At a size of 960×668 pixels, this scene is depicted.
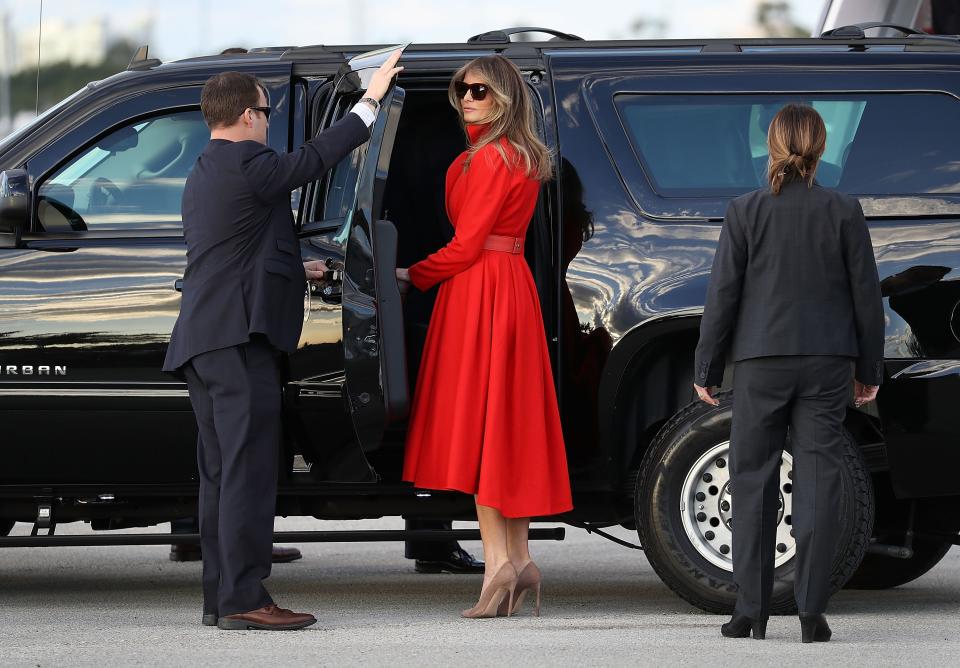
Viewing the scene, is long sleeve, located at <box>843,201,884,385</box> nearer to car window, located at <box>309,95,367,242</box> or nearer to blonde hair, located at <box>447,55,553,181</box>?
blonde hair, located at <box>447,55,553,181</box>

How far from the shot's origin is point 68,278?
5.52 metres

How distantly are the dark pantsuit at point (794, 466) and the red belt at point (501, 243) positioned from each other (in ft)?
3.07

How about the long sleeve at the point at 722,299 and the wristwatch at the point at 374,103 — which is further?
the wristwatch at the point at 374,103

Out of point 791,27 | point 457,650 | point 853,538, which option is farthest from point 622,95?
point 791,27

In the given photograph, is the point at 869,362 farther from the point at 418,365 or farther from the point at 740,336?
the point at 418,365

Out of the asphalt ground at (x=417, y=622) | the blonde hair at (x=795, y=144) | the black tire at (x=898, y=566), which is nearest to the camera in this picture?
the asphalt ground at (x=417, y=622)

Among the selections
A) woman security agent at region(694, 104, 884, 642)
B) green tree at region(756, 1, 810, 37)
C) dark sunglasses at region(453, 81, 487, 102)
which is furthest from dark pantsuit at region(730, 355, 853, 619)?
green tree at region(756, 1, 810, 37)

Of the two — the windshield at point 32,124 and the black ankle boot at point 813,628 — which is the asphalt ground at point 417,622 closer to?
the black ankle boot at point 813,628

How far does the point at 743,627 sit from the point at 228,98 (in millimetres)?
2357

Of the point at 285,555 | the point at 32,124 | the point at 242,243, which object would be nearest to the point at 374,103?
the point at 242,243

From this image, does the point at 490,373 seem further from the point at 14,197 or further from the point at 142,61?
the point at 142,61

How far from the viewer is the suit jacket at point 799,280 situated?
4.91m

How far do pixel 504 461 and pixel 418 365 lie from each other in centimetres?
71

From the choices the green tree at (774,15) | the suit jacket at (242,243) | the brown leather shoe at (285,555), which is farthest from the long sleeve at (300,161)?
the green tree at (774,15)
